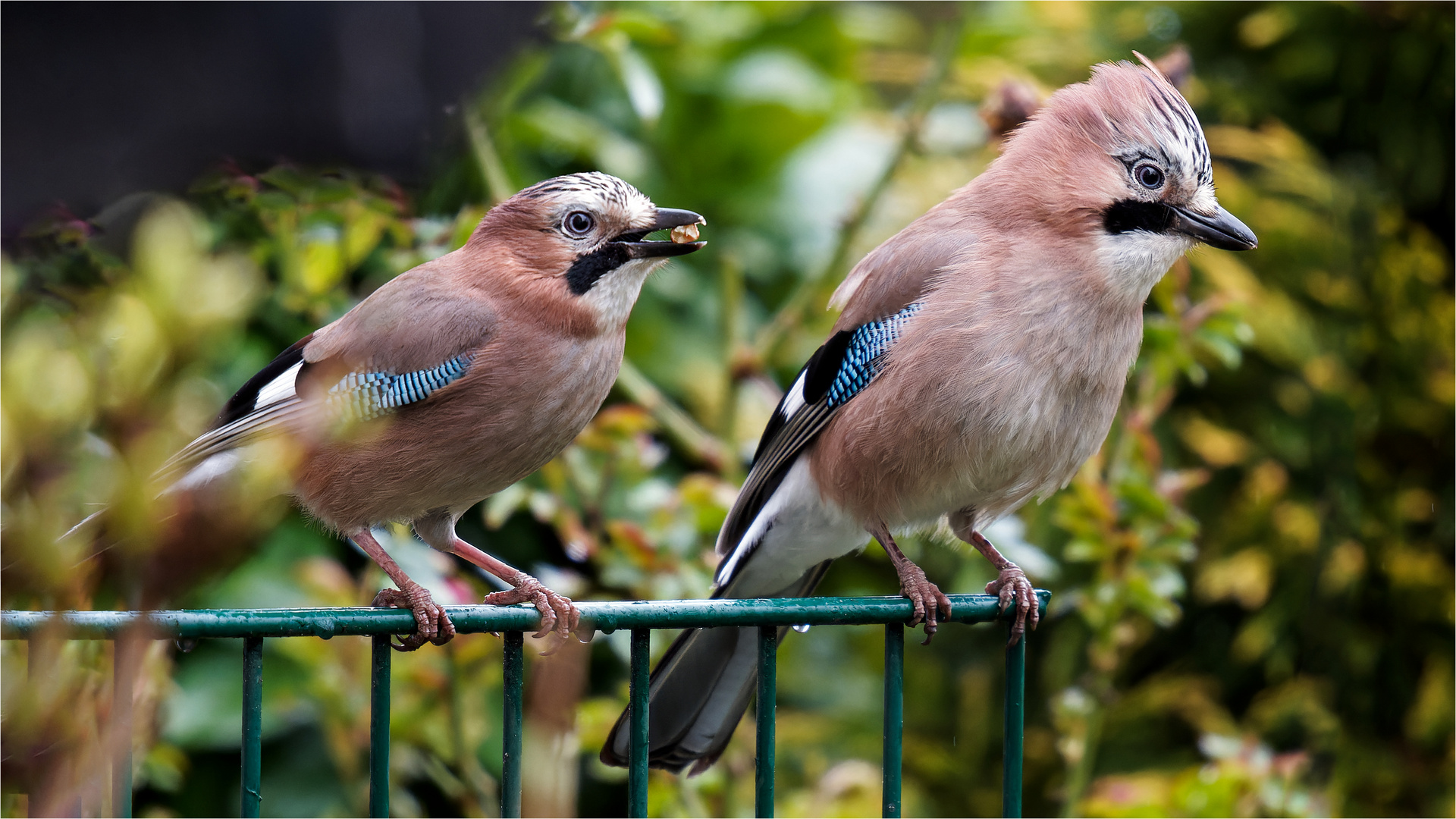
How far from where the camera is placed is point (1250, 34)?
4.55m

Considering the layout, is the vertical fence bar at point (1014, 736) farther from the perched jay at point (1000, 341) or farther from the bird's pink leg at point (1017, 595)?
the perched jay at point (1000, 341)

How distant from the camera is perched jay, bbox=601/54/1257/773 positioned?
230cm

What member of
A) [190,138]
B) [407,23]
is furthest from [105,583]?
[407,23]

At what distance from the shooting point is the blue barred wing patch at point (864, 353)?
8.20ft

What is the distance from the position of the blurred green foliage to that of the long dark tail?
57 cm

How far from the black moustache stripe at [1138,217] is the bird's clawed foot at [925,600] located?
70 cm

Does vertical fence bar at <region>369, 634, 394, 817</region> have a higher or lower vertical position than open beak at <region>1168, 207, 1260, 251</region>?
lower

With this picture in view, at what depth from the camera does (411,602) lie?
2.06 m

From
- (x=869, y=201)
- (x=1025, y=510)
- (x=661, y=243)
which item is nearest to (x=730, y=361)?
(x=869, y=201)

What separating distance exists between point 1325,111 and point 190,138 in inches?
169

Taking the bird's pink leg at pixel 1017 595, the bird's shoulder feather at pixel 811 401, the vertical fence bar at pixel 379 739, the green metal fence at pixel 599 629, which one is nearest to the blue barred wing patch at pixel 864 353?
the bird's shoulder feather at pixel 811 401

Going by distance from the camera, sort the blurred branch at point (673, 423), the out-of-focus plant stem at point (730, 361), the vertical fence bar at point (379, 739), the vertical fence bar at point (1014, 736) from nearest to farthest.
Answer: the vertical fence bar at point (379, 739) < the vertical fence bar at point (1014, 736) < the blurred branch at point (673, 423) < the out-of-focus plant stem at point (730, 361)

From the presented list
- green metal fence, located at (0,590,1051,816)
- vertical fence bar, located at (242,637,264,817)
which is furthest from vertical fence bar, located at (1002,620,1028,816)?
vertical fence bar, located at (242,637,264,817)

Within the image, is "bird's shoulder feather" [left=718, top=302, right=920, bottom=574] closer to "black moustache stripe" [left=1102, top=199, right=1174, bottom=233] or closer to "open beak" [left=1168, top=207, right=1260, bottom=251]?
"black moustache stripe" [left=1102, top=199, right=1174, bottom=233]
